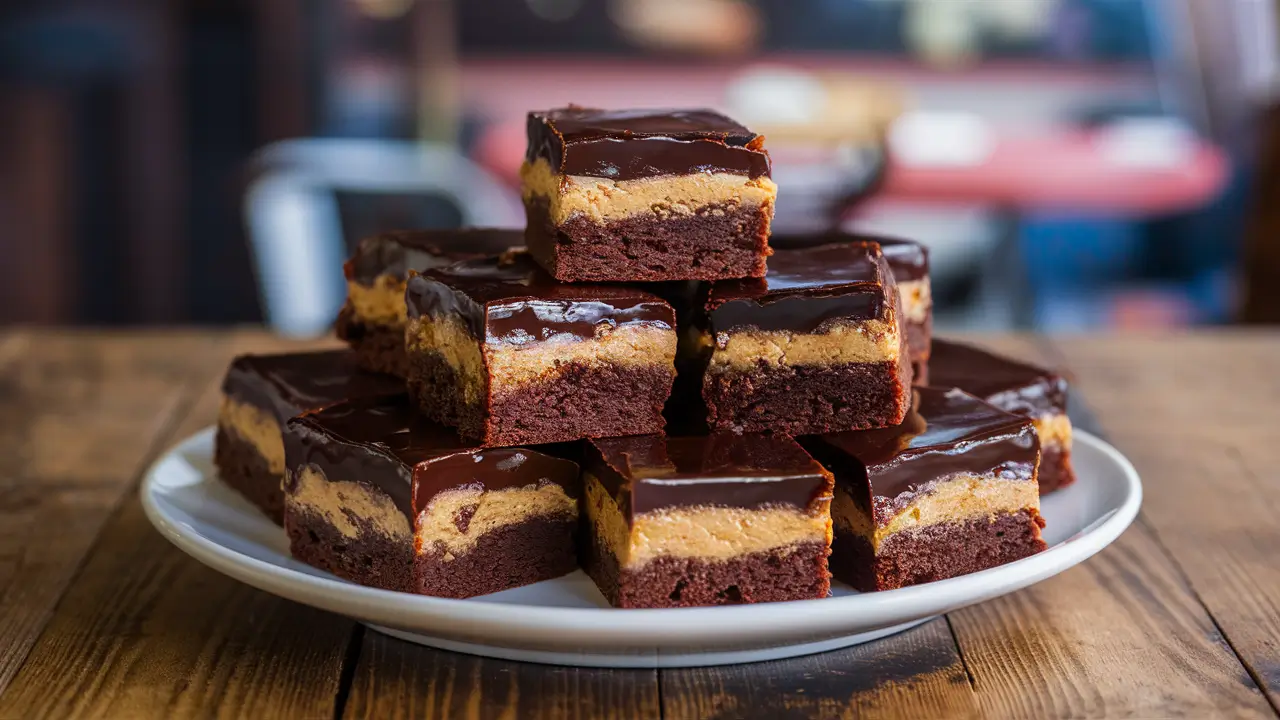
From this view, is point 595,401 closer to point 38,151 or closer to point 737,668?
point 737,668

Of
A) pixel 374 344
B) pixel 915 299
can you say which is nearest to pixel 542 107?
pixel 374 344

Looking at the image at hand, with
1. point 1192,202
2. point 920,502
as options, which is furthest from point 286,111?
point 920,502

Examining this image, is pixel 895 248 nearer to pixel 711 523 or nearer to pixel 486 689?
pixel 711 523

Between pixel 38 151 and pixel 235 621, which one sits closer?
pixel 235 621

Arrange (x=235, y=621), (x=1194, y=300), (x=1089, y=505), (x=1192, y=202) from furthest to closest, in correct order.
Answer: (x=1194, y=300), (x=1192, y=202), (x=1089, y=505), (x=235, y=621)

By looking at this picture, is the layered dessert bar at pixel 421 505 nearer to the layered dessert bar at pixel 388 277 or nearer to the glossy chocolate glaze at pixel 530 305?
the glossy chocolate glaze at pixel 530 305

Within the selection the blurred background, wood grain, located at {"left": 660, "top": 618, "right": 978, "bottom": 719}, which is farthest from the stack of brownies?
the blurred background

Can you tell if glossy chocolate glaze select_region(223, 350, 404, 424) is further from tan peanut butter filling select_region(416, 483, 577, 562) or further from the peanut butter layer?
tan peanut butter filling select_region(416, 483, 577, 562)
